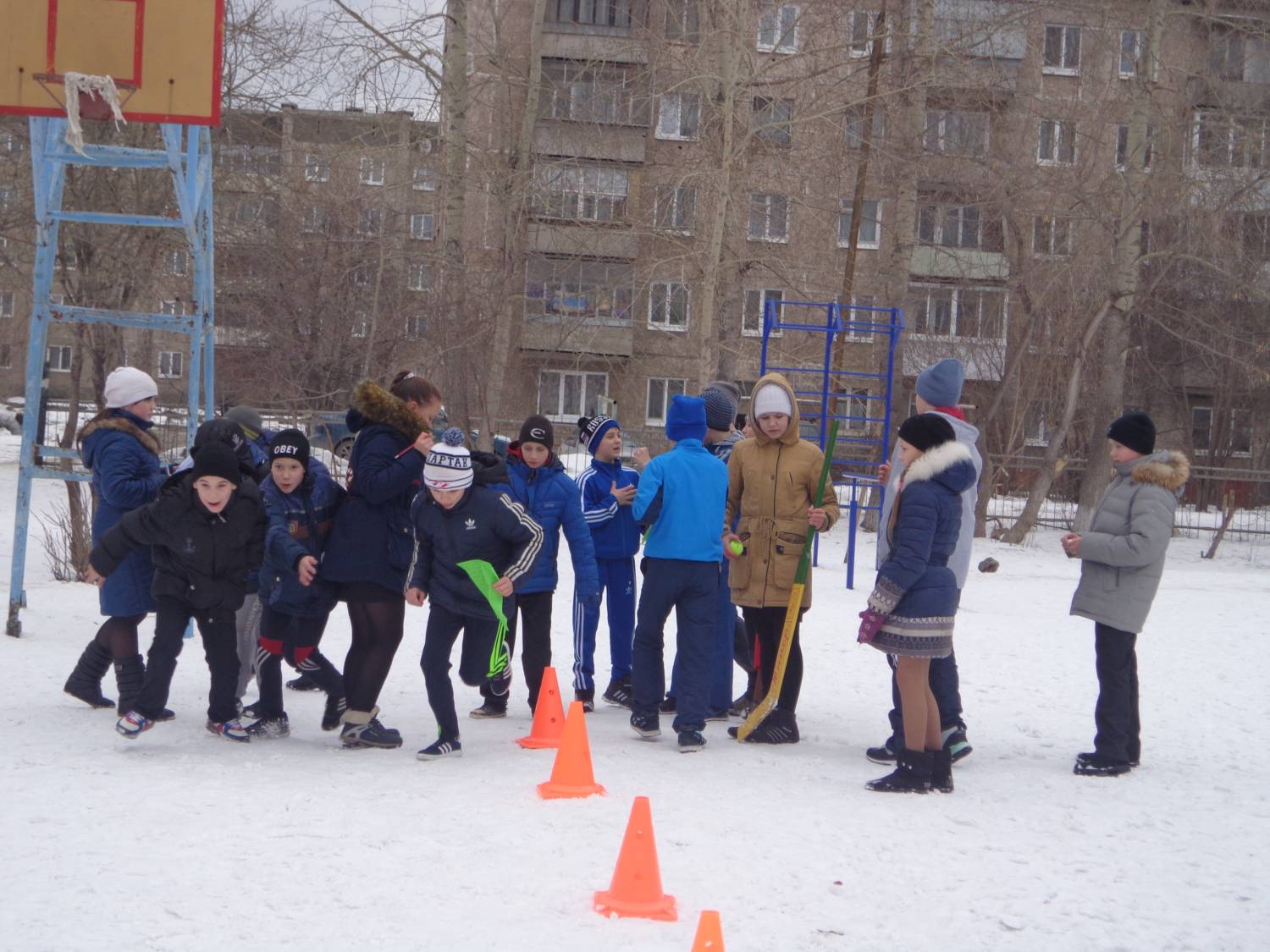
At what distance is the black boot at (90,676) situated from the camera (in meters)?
6.73

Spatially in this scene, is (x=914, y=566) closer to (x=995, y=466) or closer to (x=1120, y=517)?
(x=1120, y=517)

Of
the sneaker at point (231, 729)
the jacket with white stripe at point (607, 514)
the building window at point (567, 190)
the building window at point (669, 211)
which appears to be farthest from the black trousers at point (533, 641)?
the building window at point (567, 190)

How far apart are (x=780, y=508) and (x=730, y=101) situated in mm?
10255

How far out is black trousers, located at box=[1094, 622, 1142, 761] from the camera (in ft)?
20.6

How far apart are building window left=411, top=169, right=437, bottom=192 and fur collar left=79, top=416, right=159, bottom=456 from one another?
13693 millimetres

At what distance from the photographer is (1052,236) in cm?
2348

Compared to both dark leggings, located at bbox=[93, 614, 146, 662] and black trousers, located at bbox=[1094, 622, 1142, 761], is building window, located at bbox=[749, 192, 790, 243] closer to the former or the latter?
black trousers, located at bbox=[1094, 622, 1142, 761]

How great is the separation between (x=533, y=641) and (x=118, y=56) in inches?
205

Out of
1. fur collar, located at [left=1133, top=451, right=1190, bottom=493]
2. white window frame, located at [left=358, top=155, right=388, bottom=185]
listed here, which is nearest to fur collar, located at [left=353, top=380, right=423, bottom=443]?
fur collar, located at [left=1133, top=451, right=1190, bottom=493]

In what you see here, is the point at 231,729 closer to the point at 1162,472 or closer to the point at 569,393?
the point at 1162,472

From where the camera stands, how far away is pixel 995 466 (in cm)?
2327

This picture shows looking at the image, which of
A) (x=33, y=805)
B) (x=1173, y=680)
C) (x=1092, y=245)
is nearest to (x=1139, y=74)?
(x=1092, y=245)

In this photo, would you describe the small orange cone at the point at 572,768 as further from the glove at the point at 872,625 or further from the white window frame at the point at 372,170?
the white window frame at the point at 372,170

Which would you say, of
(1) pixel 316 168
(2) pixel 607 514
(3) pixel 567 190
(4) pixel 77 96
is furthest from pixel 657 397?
(2) pixel 607 514
